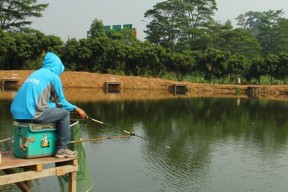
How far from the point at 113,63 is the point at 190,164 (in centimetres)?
2976

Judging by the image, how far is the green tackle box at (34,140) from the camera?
19.2 ft

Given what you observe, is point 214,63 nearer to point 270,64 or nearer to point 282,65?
Answer: point 270,64

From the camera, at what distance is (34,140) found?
5863 millimetres

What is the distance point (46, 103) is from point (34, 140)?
50 cm

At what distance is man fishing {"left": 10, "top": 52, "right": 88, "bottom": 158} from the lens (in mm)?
5848

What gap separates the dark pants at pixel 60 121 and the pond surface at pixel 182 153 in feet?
3.11

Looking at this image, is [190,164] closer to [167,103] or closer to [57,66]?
[57,66]

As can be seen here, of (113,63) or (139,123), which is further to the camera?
(113,63)

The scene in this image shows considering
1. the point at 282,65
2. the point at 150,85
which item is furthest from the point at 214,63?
the point at 150,85

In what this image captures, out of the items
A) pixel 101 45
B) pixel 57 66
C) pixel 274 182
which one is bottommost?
pixel 274 182

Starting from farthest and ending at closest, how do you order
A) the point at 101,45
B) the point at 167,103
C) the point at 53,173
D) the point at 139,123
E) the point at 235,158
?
the point at 101,45, the point at 167,103, the point at 139,123, the point at 235,158, the point at 53,173

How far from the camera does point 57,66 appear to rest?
6246 mm

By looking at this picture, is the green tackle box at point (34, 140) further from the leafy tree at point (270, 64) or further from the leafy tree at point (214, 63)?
the leafy tree at point (270, 64)

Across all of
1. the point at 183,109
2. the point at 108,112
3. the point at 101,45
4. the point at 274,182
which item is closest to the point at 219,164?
the point at 274,182
